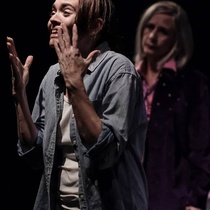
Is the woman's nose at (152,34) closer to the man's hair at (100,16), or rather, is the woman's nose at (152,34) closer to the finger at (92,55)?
the man's hair at (100,16)

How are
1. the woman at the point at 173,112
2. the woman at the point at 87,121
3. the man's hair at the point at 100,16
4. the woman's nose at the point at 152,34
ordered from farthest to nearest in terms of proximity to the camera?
the woman's nose at the point at 152,34
the woman at the point at 173,112
the man's hair at the point at 100,16
the woman at the point at 87,121

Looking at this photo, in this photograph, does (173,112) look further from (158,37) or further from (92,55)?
(92,55)

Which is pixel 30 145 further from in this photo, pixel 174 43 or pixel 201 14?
pixel 201 14

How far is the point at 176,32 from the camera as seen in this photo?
10.8ft

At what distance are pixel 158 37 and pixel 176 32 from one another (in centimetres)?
10

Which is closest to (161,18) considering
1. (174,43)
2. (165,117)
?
(174,43)

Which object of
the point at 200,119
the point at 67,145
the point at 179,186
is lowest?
the point at 179,186

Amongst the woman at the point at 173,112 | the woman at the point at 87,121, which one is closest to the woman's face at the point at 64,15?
the woman at the point at 87,121

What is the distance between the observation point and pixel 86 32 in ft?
6.65

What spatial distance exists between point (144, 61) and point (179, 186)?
0.67 metres

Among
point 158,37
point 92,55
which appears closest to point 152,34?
point 158,37

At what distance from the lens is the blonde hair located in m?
3.30

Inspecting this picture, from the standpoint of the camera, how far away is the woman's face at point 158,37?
3271mm

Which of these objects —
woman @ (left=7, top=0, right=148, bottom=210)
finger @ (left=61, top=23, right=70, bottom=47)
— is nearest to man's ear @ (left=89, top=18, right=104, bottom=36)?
woman @ (left=7, top=0, right=148, bottom=210)
